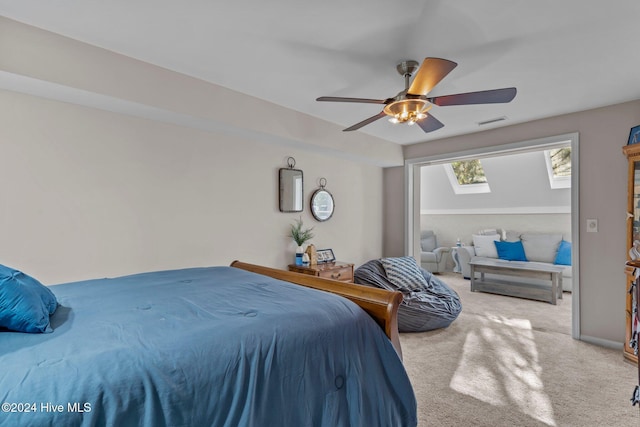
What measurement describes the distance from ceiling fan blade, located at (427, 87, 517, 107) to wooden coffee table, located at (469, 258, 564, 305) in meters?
3.68

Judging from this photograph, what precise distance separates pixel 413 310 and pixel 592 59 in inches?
99.7

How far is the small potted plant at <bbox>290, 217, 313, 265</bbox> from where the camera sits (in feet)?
12.2

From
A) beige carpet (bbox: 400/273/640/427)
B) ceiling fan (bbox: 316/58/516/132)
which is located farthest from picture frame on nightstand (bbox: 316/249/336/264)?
ceiling fan (bbox: 316/58/516/132)

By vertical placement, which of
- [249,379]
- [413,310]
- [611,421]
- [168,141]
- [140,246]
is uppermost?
[168,141]

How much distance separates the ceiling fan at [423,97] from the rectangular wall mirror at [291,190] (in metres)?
1.55

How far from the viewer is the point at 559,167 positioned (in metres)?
5.66

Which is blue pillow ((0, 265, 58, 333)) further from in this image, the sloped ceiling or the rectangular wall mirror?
the sloped ceiling

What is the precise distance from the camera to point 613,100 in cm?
298

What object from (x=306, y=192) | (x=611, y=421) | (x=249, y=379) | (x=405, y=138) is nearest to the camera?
(x=249, y=379)

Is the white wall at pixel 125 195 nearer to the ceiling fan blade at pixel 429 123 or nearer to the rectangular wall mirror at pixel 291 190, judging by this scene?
the rectangular wall mirror at pixel 291 190

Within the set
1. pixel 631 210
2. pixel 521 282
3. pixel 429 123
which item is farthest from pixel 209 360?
pixel 521 282

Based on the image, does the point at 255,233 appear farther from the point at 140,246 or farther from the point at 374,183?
the point at 374,183

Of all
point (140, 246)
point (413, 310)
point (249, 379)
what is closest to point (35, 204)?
point (140, 246)

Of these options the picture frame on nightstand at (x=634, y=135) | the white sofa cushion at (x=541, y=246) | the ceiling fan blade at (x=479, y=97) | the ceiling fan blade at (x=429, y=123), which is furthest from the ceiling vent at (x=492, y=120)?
the white sofa cushion at (x=541, y=246)
